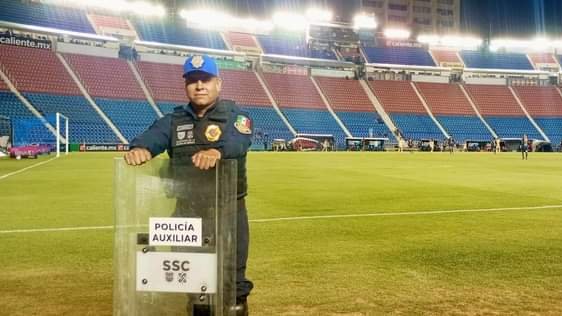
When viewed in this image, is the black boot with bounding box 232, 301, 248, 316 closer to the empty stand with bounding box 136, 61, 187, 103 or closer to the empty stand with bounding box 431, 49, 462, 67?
the empty stand with bounding box 136, 61, 187, 103

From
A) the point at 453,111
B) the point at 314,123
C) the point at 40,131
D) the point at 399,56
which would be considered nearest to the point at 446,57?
the point at 399,56

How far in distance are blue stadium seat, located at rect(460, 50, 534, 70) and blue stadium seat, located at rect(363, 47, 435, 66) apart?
5.95 meters

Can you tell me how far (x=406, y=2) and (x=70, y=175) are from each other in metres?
102

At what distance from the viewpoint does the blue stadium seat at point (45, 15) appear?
4962 centimetres

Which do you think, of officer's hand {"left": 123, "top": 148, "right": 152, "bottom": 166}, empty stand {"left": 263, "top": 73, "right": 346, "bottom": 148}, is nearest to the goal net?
empty stand {"left": 263, "top": 73, "right": 346, "bottom": 148}

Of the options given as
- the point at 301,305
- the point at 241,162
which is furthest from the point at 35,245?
the point at 241,162

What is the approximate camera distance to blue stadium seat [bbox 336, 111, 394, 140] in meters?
62.0

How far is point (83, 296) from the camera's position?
184 inches

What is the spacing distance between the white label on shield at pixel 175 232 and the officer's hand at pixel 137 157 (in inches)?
14.4

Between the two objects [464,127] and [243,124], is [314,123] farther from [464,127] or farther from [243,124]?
[243,124]

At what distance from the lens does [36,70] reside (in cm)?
4838

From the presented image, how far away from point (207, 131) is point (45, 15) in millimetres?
55930

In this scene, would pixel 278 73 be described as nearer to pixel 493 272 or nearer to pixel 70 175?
pixel 70 175

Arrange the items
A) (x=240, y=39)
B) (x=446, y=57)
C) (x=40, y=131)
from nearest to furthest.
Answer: (x=40, y=131) → (x=240, y=39) → (x=446, y=57)
